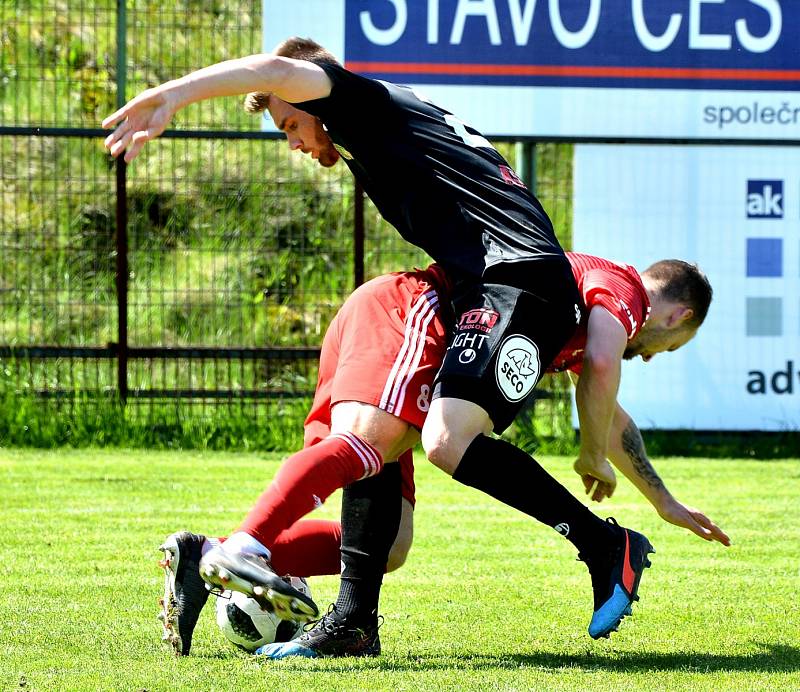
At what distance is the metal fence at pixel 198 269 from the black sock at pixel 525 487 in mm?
6230

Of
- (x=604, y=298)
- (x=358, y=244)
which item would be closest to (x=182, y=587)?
(x=604, y=298)

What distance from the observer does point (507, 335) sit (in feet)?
13.5

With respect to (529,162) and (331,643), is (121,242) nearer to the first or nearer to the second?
(529,162)

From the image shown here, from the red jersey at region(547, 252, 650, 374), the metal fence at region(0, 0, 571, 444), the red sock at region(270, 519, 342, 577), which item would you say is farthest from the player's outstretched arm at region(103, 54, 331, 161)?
the metal fence at region(0, 0, 571, 444)

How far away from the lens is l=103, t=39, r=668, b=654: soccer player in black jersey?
4.08 metres

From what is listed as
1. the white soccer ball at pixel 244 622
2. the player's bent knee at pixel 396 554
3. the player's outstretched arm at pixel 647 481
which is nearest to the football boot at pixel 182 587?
the white soccer ball at pixel 244 622

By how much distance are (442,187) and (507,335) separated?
58 cm

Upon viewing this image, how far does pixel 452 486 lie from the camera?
8.52m

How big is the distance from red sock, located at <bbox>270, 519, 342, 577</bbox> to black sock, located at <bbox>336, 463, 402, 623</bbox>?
0.55 ft


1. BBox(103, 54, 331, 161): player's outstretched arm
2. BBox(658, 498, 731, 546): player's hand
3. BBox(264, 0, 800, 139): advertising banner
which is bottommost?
BBox(658, 498, 731, 546): player's hand

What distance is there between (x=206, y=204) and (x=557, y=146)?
10.2 ft

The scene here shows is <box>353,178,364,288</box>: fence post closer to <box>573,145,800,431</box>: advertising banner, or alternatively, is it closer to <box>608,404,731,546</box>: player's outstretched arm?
<box>573,145,800,431</box>: advertising banner

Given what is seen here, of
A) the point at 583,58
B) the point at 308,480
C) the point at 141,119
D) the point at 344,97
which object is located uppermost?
the point at 583,58

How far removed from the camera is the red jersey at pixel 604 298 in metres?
4.39
